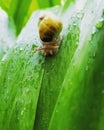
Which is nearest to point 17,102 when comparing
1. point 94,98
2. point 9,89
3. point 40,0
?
point 9,89

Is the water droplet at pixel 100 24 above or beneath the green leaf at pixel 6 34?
above

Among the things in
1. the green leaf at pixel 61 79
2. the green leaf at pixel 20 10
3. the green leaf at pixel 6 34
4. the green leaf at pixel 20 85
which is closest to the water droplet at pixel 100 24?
the green leaf at pixel 61 79

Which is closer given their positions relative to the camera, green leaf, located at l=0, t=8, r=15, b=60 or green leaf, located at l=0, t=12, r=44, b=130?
green leaf, located at l=0, t=12, r=44, b=130

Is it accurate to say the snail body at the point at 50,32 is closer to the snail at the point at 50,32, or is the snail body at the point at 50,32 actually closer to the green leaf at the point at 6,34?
the snail at the point at 50,32

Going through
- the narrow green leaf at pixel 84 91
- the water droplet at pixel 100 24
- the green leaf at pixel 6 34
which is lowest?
the green leaf at pixel 6 34

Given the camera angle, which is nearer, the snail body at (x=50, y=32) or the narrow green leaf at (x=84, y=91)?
the narrow green leaf at (x=84, y=91)

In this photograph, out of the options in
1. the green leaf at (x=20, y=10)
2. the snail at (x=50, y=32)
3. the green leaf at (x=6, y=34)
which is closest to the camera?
the snail at (x=50, y=32)

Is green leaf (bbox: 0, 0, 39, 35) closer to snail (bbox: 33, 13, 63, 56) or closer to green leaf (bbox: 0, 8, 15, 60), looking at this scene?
green leaf (bbox: 0, 8, 15, 60)

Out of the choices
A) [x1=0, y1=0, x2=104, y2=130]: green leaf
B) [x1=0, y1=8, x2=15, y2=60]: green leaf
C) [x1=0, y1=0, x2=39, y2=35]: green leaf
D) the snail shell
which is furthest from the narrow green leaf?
[x1=0, y1=0, x2=39, y2=35]: green leaf

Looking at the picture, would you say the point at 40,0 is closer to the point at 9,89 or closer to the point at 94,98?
the point at 9,89

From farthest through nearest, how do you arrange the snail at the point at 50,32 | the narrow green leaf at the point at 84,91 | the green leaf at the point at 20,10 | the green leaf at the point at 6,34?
1. the green leaf at the point at 20,10
2. the green leaf at the point at 6,34
3. the snail at the point at 50,32
4. the narrow green leaf at the point at 84,91

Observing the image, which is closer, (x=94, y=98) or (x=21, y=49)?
(x=94, y=98)
